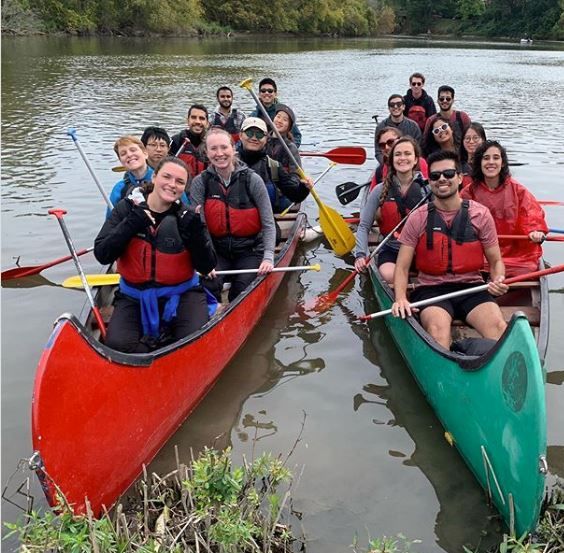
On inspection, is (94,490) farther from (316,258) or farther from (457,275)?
(316,258)

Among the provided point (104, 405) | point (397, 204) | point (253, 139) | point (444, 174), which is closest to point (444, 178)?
point (444, 174)

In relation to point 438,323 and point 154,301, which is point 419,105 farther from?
point 154,301

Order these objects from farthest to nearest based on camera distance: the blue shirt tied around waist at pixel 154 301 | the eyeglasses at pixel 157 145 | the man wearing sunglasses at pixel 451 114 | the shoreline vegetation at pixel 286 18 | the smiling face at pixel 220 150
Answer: the shoreline vegetation at pixel 286 18
the man wearing sunglasses at pixel 451 114
the eyeglasses at pixel 157 145
the smiling face at pixel 220 150
the blue shirt tied around waist at pixel 154 301

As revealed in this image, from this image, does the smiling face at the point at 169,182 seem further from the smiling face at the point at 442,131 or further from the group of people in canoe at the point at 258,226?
the smiling face at the point at 442,131

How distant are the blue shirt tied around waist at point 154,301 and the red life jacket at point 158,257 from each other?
54 mm

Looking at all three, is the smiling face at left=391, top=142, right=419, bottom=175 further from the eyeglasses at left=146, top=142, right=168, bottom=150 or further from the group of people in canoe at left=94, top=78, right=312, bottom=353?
the eyeglasses at left=146, top=142, right=168, bottom=150

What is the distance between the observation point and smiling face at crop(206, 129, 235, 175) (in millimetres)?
4547

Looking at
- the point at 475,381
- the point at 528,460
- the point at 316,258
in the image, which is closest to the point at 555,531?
the point at 528,460

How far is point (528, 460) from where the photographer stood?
2.64 meters

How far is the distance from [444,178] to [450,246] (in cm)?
46

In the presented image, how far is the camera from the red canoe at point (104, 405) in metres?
2.61

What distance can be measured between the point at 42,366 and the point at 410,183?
3.51m

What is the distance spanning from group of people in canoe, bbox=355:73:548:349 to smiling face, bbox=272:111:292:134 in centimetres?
144

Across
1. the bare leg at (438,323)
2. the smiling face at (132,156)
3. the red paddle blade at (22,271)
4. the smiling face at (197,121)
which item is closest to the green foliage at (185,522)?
the bare leg at (438,323)
